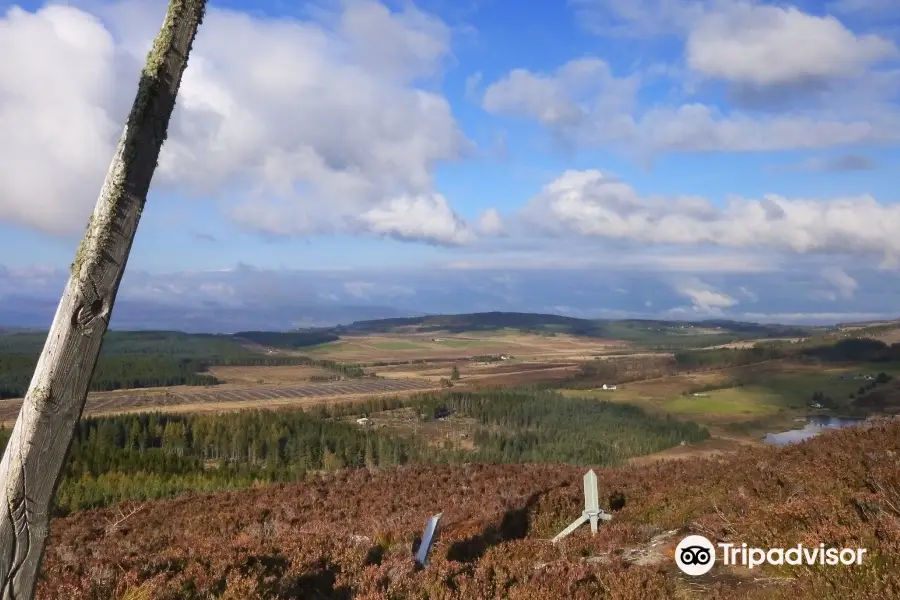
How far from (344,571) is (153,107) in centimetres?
567

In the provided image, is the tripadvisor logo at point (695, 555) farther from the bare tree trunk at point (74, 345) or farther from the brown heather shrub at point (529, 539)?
the bare tree trunk at point (74, 345)

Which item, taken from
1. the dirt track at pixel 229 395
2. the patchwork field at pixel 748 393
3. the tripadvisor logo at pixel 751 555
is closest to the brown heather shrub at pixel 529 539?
the tripadvisor logo at pixel 751 555

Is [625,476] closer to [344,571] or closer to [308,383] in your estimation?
[344,571]

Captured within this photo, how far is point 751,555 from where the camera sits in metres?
7.34

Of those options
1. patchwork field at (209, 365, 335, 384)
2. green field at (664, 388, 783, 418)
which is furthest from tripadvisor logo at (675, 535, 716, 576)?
patchwork field at (209, 365, 335, 384)

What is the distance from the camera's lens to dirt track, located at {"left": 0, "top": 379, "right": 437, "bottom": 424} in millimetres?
128625

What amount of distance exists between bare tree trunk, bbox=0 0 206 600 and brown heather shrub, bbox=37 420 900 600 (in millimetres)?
2575

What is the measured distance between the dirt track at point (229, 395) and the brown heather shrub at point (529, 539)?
11921 centimetres

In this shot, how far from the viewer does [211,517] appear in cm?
1576

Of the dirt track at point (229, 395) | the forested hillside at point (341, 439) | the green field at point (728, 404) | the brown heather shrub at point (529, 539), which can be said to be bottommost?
the dirt track at point (229, 395)

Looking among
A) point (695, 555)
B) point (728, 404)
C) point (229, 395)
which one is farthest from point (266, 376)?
point (695, 555)

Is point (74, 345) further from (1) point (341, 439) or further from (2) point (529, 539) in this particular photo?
(1) point (341, 439)

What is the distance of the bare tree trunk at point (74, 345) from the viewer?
3.71 meters

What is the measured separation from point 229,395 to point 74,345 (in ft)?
519
